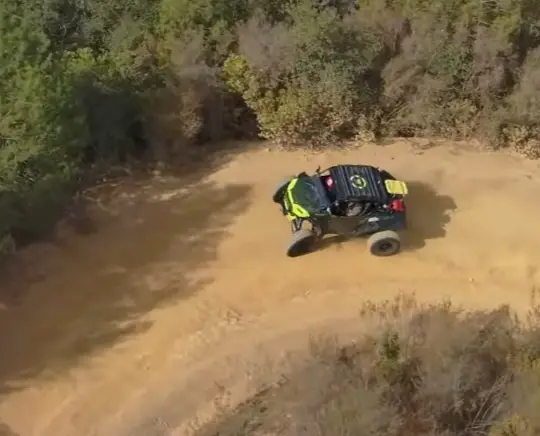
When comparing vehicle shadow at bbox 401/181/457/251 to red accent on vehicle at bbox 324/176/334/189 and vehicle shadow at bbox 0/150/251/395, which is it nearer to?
red accent on vehicle at bbox 324/176/334/189

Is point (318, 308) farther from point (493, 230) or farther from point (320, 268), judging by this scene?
point (493, 230)

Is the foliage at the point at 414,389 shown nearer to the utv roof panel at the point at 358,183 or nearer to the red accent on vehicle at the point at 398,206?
the red accent on vehicle at the point at 398,206

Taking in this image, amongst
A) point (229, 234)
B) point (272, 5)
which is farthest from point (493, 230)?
point (272, 5)

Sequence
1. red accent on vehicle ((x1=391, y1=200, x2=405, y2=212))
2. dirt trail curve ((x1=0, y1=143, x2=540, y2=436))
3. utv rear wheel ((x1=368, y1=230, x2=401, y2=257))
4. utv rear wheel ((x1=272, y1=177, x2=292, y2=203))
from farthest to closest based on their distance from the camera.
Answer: utv rear wheel ((x1=272, y1=177, x2=292, y2=203)), red accent on vehicle ((x1=391, y1=200, x2=405, y2=212)), utv rear wheel ((x1=368, y1=230, x2=401, y2=257)), dirt trail curve ((x1=0, y1=143, x2=540, y2=436))

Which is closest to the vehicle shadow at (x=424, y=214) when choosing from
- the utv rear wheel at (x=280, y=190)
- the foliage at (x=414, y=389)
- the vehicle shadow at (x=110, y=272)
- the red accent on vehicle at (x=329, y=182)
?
the red accent on vehicle at (x=329, y=182)

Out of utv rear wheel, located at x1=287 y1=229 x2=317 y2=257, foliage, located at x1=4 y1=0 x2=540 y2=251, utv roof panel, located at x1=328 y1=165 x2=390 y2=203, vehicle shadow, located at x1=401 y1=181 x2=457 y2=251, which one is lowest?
vehicle shadow, located at x1=401 y1=181 x2=457 y2=251

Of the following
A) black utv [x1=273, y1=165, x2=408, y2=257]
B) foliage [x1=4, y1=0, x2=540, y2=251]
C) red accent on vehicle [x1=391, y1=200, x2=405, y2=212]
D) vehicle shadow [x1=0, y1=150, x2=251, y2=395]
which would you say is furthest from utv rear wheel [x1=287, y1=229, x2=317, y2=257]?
foliage [x1=4, y1=0, x2=540, y2=251]
